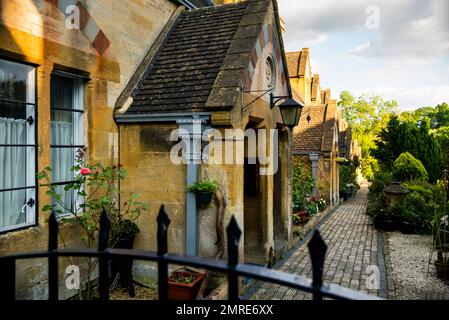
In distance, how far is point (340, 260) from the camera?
8.26 metres

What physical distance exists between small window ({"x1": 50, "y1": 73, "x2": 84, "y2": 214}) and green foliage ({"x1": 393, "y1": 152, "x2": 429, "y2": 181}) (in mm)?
14627

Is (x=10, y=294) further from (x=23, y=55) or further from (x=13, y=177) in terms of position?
(x=23, y=55)

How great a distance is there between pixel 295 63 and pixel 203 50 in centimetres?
2508

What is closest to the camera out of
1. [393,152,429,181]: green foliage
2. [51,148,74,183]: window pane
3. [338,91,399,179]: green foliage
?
[51,148,74,183]: window pane

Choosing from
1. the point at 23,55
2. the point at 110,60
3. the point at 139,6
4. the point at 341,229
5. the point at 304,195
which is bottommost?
the point at 341,229

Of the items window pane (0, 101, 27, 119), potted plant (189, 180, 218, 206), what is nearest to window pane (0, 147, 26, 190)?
window pane (0, 101, 27, 119)

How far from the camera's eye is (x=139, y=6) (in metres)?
7.05

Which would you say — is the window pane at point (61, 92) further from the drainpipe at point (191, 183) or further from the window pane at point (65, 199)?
the drainpipe at point (191, 183)

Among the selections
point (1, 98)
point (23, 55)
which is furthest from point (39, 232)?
point (23, 55)

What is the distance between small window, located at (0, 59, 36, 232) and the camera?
4742mm

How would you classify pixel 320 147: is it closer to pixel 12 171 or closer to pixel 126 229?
pixel 126 229

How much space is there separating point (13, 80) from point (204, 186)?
3.22m

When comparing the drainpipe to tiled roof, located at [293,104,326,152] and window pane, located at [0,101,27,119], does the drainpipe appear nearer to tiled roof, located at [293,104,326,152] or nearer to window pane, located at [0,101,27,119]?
window pane, located at [0,101,27,119]

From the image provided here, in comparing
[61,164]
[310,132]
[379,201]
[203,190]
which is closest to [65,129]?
[61,164]
